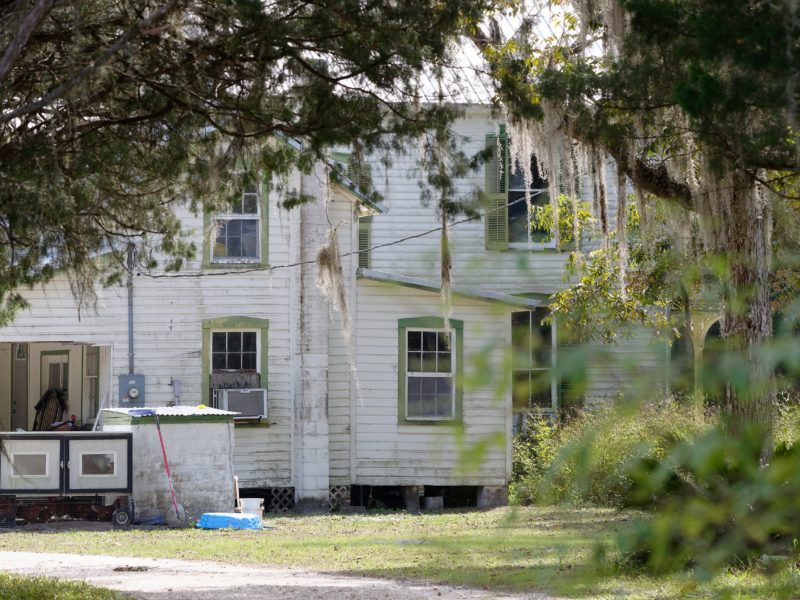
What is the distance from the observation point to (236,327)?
19.5 metres

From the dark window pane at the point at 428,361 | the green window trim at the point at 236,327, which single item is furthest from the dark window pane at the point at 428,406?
the green window trim at the point at 236,327

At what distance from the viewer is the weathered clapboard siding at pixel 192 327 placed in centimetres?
1938

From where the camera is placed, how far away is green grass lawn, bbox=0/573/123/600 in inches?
334

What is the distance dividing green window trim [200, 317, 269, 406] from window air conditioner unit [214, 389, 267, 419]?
1.24 ft

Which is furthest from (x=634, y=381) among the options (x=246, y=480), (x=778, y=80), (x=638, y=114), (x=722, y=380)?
(x=246, y=480)

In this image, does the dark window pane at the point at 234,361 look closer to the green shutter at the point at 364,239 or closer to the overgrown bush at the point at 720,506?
the green shutter at the point at 364,239

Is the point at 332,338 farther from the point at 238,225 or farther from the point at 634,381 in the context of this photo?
the point at 634,381

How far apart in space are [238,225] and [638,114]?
10.9 m

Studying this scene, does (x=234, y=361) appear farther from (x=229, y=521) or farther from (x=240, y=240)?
(x=229, y=521)

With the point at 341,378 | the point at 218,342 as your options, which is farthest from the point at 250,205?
the point at 341,378

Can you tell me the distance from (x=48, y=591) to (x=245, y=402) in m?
10.3

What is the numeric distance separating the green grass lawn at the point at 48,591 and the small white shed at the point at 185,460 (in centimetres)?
748

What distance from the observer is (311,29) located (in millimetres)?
8680

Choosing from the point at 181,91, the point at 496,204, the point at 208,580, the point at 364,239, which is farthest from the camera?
the point at 364,239
